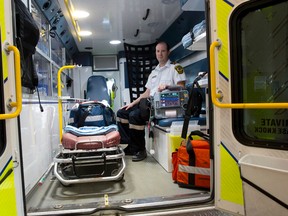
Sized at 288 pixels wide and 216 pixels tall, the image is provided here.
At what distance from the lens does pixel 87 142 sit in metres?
2.45

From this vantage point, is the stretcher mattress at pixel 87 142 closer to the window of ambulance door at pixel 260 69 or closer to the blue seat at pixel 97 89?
the window of ambulance door at pixel 260 69

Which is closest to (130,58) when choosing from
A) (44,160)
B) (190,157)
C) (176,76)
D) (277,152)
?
(176,76)

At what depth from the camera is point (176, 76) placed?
3.56 meters

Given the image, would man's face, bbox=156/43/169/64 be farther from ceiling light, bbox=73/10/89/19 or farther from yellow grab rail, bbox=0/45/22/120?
yellow grab rail, bbox=0/45/22/120

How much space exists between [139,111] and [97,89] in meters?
4.13

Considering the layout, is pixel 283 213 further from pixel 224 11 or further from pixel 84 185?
pixel 84 185

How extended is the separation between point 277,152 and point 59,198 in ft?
6.06

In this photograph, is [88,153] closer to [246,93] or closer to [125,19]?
A: [246,93]

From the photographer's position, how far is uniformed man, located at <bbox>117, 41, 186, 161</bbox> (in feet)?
11.4

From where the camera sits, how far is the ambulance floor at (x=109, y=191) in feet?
6.94

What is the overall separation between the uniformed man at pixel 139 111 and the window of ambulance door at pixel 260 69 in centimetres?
172

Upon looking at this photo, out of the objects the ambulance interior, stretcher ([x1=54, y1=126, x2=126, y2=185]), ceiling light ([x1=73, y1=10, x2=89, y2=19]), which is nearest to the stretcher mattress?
stretcher ([x1=54, y1=126, x2=126, y2=185])

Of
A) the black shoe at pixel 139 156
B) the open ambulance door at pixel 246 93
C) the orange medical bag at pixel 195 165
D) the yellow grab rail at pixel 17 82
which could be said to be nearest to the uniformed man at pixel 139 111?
the black shoe at pixel 139 156

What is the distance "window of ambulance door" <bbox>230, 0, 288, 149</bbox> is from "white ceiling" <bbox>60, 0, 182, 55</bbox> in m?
3.08
